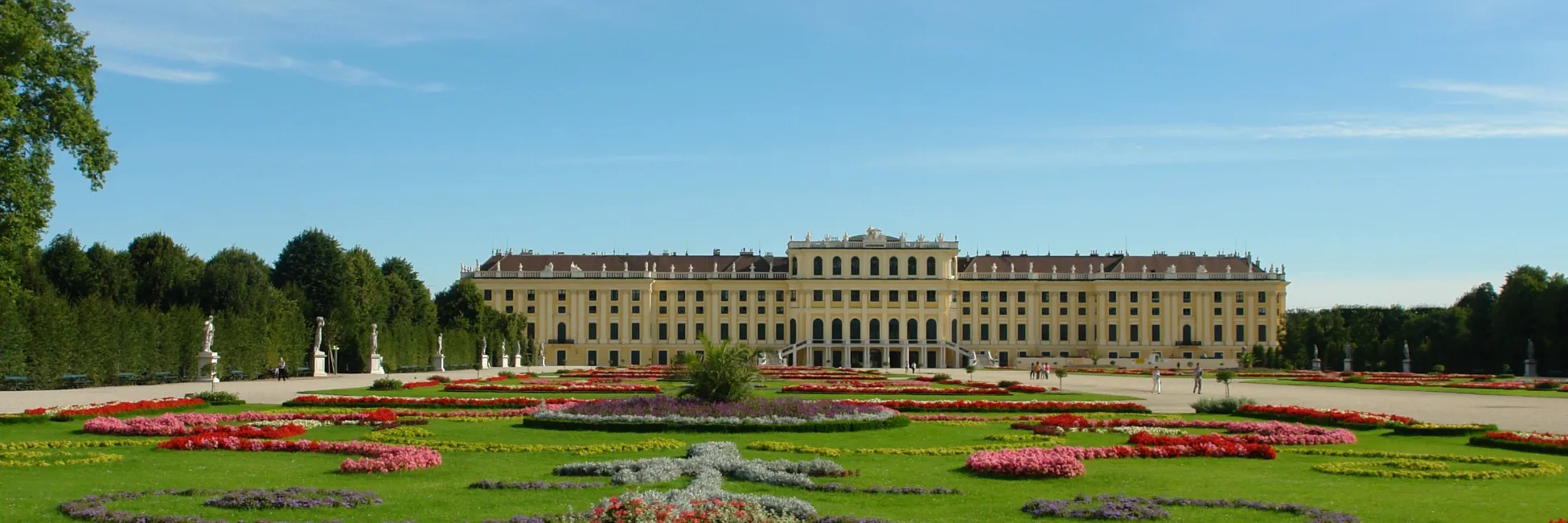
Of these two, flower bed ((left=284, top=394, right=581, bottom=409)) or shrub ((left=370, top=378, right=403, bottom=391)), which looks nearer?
flower bed ((left=284, top=394, right=581, bottom=409))

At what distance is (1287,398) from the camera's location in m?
33.0

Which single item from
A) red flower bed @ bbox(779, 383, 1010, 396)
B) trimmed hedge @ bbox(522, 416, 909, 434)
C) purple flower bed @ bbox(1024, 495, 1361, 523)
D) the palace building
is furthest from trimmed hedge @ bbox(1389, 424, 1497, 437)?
the palace building

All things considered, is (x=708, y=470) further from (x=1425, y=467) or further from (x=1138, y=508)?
(x=1425, y=467)

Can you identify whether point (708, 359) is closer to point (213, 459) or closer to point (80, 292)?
point (213, 459)

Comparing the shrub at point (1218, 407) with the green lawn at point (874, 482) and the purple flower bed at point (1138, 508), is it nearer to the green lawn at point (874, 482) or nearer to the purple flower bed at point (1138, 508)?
the green lawn at point (874, 482)

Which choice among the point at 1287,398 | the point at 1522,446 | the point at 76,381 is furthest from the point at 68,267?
the point at 1522,446

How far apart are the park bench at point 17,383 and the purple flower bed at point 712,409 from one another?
18448 mm

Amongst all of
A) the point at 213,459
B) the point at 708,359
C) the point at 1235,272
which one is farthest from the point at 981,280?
the point at 213,459

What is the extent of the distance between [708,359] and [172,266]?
138 feet

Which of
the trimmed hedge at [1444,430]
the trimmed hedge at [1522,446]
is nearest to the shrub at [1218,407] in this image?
the trimmed hedge at [1444,430]

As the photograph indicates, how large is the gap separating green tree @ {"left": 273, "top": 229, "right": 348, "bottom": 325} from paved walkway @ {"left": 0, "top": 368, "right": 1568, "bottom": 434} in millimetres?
18255

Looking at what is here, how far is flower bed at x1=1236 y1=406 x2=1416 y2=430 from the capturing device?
851 inches

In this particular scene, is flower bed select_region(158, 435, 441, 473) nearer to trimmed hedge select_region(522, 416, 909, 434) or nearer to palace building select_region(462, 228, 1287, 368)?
trimmed hedge select_region(522, 416, 909, 434)

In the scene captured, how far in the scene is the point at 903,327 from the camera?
96.6m
